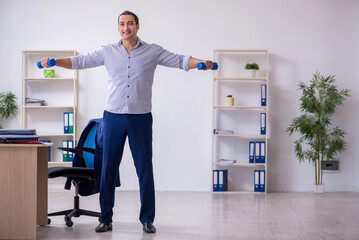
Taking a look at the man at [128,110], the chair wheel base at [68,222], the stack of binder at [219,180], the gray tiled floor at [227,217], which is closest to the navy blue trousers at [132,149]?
the man at [128,110]

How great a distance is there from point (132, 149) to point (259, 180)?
2906 mm

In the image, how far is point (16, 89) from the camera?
6.25 m

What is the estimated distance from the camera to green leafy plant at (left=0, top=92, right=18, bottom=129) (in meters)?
6.04

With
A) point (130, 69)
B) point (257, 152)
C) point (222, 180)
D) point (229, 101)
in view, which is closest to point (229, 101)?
point (229, 101)

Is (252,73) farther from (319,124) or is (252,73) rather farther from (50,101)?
(50,101)

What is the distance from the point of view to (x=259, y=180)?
5.97 m

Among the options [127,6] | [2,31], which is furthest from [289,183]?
[2,31]

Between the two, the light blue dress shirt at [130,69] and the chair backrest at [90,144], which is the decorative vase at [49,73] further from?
the light blue dress shirt at [130,69]

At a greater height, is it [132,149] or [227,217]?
[132,149]

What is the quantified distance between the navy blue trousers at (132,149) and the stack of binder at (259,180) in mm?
2750

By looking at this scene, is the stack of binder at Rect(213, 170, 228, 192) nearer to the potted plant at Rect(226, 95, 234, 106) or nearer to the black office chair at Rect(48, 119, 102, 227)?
the potted plant at Rect(226, 95, 234, 106)

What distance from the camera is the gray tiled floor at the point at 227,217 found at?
135 inches

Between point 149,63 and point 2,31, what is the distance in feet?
11.7

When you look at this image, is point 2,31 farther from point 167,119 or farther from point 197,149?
point 197,149
